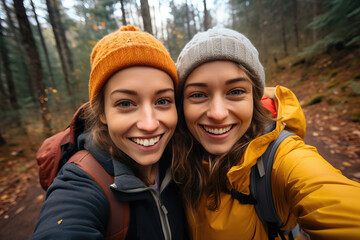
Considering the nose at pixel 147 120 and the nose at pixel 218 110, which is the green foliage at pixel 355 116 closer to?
the nose at pixel 218 110

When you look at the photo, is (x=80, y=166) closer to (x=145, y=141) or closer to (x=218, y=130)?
(x=145, y=141)

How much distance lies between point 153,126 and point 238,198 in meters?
0.95

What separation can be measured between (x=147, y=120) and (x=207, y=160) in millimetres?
787

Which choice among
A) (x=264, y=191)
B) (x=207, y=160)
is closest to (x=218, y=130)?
(x=207, y=160)

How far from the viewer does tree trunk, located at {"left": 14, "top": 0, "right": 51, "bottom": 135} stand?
551 cm

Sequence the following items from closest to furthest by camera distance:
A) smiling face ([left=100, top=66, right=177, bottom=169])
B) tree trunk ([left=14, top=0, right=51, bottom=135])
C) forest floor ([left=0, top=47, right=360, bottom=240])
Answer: smiling face ([left=100, top=66, right=177, bottom=169])
forest floor ([left=0, top=47, right=360, bottom=240])
tree trunk ([left=14, top=0, right=51, bottom=135])

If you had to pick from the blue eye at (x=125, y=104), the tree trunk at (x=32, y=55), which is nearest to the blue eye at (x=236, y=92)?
the blue eye at (x=125, y=104)

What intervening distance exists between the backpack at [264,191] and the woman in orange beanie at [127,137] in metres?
0.78

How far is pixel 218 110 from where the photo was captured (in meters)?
1.32

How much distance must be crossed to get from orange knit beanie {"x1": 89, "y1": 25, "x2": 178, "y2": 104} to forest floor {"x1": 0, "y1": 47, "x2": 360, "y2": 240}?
10.9 ft

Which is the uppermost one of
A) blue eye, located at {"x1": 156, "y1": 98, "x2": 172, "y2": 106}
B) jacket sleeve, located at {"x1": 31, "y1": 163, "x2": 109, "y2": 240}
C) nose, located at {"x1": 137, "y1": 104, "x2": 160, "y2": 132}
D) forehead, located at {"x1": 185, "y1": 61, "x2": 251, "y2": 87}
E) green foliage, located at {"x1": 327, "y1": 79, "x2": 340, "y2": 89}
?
forehead, located at {"x1": 185, "y1": 61, "x2": 251, "y2": 87}

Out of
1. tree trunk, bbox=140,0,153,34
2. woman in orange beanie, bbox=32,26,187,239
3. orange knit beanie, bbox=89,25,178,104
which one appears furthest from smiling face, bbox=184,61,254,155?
tree trunk, bbox=140,0,153,34

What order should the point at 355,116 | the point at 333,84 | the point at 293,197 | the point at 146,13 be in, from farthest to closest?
the point at 333,84, the point at 146,13, the point at 355,116, the point at 293,197

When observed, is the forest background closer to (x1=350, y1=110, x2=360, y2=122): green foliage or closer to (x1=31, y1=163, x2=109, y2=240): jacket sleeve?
(x1=350, y1=110, x2=360, y2=122): green foliage
